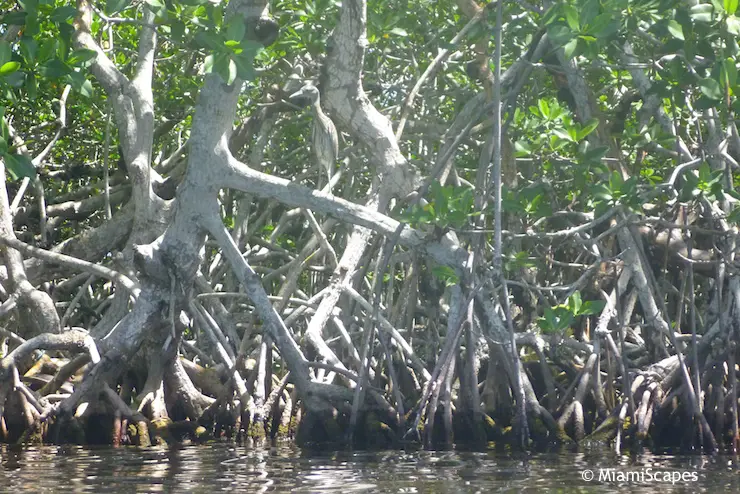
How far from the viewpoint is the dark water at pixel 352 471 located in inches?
173

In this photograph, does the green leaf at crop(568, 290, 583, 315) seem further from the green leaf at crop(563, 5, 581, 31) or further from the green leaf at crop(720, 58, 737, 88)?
the green leaf at crop(563, 5, 581, 31)

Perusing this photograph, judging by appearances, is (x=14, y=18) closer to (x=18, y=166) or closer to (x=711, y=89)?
(x=18, y=166)

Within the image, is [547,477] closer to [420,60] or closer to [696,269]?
[696,269]

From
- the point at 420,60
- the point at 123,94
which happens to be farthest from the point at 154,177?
the point at 420,60

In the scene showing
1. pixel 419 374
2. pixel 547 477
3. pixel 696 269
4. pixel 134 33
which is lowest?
pixel 547 477

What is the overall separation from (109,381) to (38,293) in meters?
0.81

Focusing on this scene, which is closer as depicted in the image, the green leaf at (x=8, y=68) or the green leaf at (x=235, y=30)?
the green leaf at (x=8, y=68)

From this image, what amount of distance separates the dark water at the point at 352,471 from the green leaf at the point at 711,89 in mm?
1568

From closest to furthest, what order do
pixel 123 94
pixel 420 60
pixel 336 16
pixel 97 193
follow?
pixel 336 16
pixel 123 94
pixel 420 60
pixel 97 193

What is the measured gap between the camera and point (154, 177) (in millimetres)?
7234

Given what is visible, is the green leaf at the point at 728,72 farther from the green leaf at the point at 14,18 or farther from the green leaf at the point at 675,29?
the green leaf at the point at 14,18

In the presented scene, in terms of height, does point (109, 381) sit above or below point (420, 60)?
below

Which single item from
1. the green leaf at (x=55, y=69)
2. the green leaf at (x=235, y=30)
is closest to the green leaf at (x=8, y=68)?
the green leaf at (x=55, y=69)

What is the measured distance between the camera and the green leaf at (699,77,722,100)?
15.3ft
